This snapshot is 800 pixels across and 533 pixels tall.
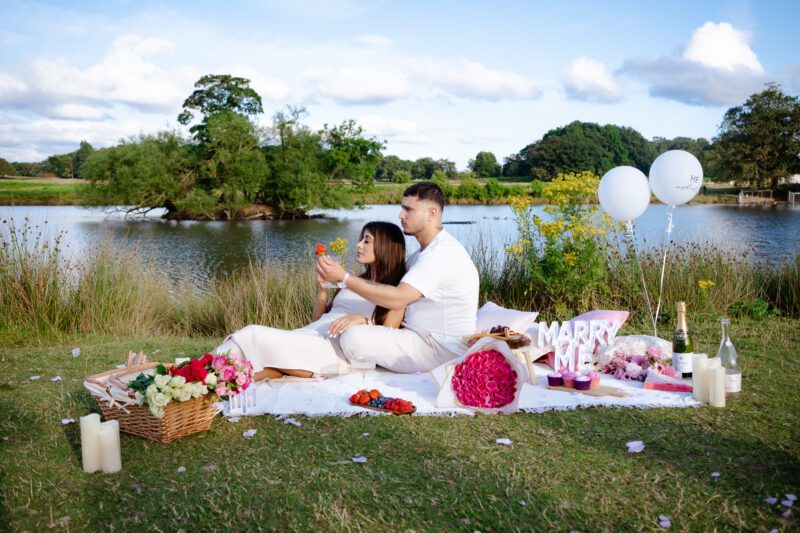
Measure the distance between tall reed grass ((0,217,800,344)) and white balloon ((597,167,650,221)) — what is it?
58.8 inches

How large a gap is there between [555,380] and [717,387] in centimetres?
101

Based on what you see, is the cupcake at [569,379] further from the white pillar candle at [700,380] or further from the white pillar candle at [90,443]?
the white pillar candle at [90,443]

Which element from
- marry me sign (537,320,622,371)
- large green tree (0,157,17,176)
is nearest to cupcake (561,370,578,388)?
marry me sign (537,320,622,371)

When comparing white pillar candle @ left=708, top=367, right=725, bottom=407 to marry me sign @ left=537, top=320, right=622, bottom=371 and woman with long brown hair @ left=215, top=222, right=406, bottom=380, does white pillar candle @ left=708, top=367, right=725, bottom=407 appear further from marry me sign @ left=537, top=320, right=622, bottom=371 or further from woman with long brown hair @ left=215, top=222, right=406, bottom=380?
woman with long brown hair @ left=215, top=222, right=406, bottom=380

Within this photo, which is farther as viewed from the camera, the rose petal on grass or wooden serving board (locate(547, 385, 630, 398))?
wooden serving board (locate(547, 385, 630, 398))

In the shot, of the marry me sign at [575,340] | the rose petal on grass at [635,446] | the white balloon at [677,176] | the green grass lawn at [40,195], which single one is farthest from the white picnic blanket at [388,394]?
the green grass lawn at [40,195]

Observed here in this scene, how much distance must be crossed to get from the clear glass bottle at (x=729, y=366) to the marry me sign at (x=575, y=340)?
854 mm

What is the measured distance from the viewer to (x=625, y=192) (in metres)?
5.88

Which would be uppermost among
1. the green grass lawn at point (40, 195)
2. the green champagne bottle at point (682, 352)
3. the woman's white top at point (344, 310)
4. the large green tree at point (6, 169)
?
the large green tree at point (6, 169)

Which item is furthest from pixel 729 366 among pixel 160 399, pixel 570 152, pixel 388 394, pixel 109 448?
pixel 570 152

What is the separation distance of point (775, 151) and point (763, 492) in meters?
46.3

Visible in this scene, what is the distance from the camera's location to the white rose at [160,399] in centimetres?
327

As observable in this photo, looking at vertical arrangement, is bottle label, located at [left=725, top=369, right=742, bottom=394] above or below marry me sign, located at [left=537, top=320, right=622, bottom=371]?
below

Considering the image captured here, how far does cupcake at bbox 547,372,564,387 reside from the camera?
4.40m
